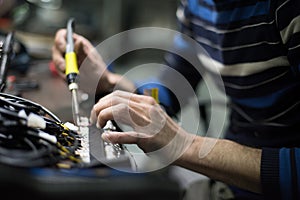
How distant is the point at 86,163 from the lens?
1.31 feet

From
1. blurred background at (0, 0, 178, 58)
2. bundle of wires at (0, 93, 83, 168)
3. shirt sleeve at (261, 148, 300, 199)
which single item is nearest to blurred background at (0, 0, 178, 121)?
blurred background at (0, 0, 178, 58)

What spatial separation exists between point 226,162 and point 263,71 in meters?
0.21

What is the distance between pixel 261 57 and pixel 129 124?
29 centimetres

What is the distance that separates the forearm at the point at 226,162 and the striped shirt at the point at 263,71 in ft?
0.06

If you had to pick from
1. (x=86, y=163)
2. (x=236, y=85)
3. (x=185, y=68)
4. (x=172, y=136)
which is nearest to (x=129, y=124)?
(x=172, y=136)

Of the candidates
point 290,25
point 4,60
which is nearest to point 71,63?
point 4,60

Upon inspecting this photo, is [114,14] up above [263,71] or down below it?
above

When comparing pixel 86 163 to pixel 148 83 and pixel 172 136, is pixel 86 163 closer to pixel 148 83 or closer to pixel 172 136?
pixel 172 136

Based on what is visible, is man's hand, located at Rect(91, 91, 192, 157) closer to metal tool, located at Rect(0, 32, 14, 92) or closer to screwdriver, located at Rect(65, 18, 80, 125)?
screwdriver, located at Rect(65, 18, 80, 125)

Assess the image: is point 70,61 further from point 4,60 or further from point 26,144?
point 26,144

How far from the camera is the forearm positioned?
62cm

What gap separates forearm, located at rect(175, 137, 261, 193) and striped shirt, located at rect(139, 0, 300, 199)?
0.06 ft

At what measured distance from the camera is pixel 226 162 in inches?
24.5

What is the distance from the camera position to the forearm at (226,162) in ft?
2.02
